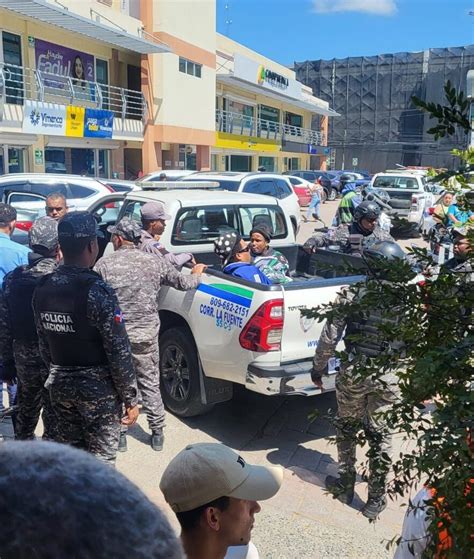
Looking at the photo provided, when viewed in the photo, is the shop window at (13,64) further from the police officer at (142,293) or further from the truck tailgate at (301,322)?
the truck tailgate at (301,322)

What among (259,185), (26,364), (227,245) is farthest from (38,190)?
(26,364)

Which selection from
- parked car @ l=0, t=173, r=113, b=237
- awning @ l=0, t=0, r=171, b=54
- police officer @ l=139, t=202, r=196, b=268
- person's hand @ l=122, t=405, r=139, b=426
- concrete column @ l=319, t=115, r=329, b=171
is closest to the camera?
person's hand @ l=122, t=405, r=139, b=426

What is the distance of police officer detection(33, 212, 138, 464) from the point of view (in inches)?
127

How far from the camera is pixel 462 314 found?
5.88 feet

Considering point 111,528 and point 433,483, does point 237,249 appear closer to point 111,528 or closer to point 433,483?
point 433,483

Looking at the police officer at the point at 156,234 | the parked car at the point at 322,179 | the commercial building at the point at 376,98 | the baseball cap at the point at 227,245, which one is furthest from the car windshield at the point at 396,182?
the commercial building at the point at 376,98

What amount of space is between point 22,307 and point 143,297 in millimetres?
913

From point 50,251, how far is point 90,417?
1350 millimetres

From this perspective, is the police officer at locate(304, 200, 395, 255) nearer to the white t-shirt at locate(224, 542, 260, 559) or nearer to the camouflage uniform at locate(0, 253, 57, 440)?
the camouflage uniform at locate(0, 253, 57, 440)

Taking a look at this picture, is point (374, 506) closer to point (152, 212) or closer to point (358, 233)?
point (152, 212)

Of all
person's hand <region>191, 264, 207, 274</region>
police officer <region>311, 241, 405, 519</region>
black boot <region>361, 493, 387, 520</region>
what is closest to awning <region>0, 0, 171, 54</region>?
→ person's hand <region>191, 264, 207, 274</region>

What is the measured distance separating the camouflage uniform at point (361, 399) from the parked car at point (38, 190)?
7773mm

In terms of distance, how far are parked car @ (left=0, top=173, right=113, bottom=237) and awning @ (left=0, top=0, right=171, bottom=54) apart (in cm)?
789

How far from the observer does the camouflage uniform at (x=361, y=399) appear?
1918mm
